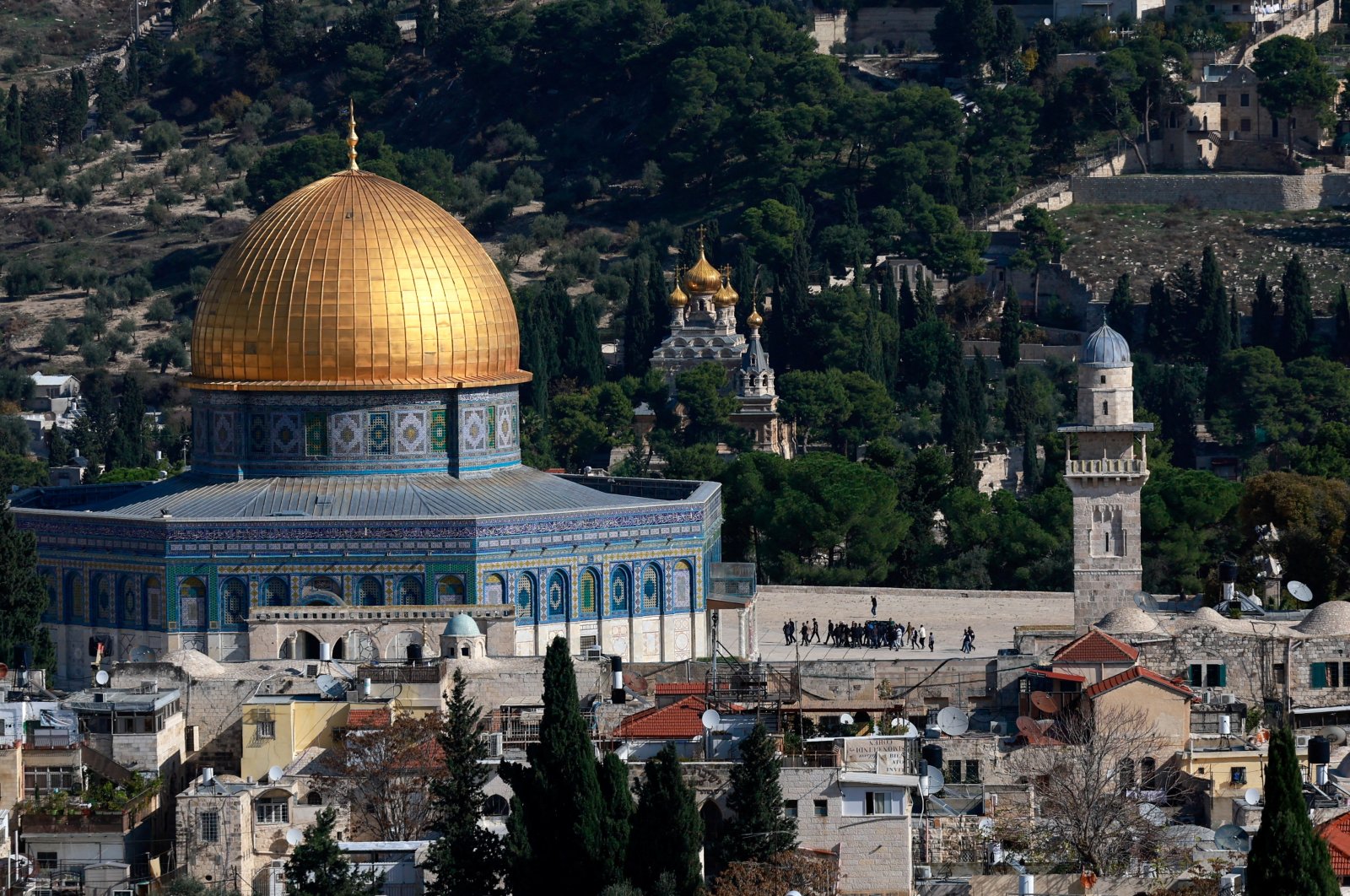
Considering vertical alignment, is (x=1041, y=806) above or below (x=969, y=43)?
below

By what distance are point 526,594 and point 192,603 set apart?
427cm

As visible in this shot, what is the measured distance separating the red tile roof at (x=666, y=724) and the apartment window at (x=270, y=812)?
12.0 ft

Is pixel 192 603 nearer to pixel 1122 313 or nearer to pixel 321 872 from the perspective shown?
pixel 321 872

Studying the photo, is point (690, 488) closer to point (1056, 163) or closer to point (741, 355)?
point (741, 355)

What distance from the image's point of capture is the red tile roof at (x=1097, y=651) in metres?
48.1

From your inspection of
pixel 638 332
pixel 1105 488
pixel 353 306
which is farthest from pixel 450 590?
pixel 638 332

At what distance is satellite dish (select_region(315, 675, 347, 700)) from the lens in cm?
4625

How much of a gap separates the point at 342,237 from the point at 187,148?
70490 millimetres

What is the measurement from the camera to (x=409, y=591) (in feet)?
177

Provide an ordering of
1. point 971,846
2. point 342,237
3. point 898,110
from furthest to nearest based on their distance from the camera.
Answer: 1. point 898,110
2. point 342,237
3. point 971,846

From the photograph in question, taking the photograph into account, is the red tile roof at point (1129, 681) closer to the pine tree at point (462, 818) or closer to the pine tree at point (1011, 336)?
the pine tree at point (462, 818)

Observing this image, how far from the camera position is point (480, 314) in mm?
57719

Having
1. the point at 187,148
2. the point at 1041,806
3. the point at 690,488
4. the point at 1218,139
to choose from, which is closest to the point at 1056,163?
the point at 1218,139

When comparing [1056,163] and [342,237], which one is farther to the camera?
[1056,163]
